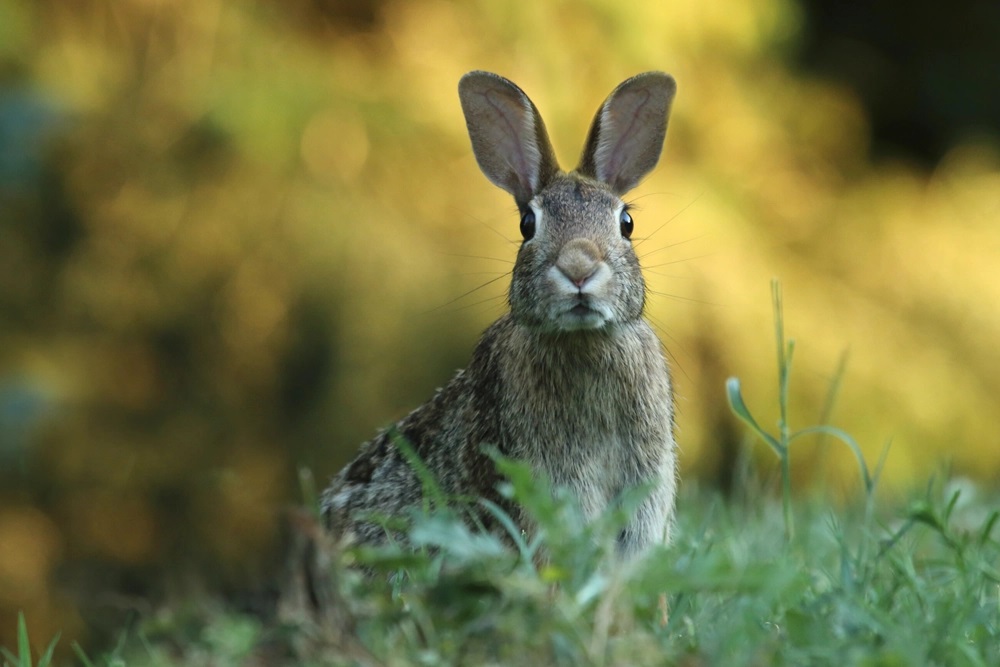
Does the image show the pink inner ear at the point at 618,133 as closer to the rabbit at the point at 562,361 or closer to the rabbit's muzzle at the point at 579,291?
the rabbit at the point at 562,361

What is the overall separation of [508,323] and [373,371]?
273cm

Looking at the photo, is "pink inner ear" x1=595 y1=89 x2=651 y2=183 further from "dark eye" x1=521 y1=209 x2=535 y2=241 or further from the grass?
the grass

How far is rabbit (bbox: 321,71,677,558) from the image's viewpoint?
297cm

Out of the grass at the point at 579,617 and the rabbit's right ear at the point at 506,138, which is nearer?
the grass at the point at 579,617

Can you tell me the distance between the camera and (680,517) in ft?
12.4

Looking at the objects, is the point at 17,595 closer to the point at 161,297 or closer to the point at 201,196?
the point at 161,297

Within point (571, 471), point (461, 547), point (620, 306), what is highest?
point (620, 306)

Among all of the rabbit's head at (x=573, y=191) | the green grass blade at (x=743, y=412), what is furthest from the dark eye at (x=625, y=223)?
the green grass blade at (x=743, y=412)

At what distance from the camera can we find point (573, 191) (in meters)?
3.26

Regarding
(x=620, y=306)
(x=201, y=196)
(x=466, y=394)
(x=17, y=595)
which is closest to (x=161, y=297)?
(x=201, y=196)

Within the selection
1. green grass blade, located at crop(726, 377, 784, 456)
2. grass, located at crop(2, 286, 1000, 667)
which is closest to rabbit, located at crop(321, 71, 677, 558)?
green grass blade, located at crop(726, 377, 784, 456)

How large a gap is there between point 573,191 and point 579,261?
396 millimetres

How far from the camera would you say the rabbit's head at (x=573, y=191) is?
2.93m

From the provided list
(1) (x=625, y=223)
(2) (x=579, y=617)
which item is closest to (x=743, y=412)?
(2) (x=579, y=617)
